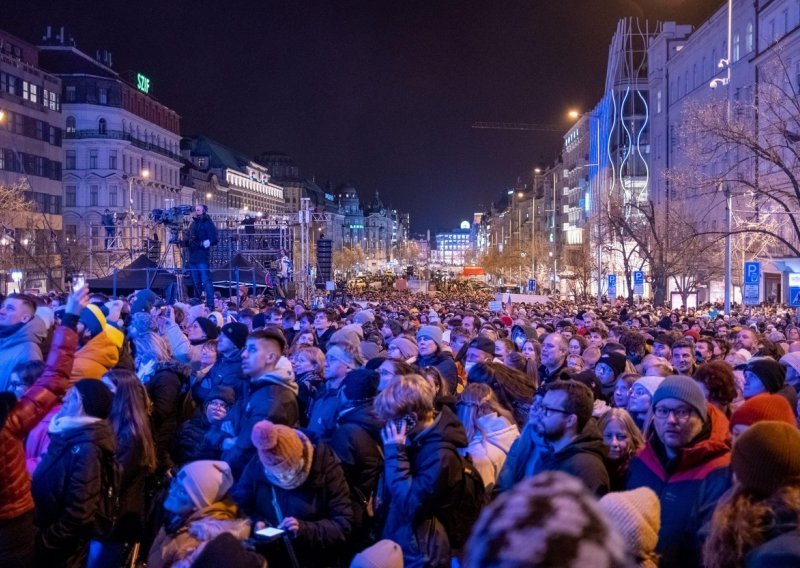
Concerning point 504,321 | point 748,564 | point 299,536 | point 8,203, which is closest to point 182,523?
point 299,536

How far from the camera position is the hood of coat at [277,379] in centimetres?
571

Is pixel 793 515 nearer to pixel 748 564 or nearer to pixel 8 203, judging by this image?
pixel 748 564

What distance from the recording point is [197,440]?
655 cm

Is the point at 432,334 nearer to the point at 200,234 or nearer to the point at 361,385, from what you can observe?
the point at 361,385

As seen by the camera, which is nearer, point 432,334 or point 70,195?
point 432,334

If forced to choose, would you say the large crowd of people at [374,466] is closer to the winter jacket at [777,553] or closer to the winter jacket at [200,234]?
the winter jacket at [777,553]

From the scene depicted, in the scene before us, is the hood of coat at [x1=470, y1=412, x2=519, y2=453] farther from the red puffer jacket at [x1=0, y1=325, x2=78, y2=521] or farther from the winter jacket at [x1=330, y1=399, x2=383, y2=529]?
the red puffer jacket at [x1=0, y1=325, x2=78, y2=521]

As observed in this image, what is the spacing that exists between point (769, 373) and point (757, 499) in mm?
3610

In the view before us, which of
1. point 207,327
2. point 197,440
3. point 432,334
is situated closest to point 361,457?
point 197,440

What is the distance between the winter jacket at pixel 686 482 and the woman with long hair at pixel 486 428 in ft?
3.82

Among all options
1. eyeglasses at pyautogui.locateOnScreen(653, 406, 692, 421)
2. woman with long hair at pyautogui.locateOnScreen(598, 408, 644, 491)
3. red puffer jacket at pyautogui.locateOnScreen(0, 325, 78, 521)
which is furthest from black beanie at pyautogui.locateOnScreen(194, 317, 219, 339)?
eyeglasses at pyautogui.locateOnScreen(653, 406, 692, 421)

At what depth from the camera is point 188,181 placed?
90188 mm

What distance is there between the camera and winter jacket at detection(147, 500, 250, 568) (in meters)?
3.67

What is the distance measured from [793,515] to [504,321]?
1577cm
